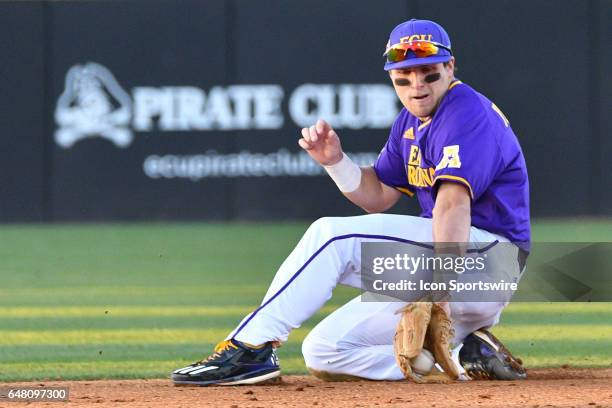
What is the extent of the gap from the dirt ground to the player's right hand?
0.89 meters

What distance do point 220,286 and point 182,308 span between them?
1.16m

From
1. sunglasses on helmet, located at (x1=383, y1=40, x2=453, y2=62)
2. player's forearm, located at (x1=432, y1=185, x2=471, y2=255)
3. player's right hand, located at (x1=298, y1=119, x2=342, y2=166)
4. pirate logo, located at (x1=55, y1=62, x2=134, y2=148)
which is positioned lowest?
player's forearm, located at (x1=432, y1=185, x2=471, y2=255)

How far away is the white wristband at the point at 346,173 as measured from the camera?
506cm

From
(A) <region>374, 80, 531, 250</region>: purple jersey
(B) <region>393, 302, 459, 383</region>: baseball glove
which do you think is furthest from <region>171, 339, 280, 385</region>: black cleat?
(A) <region>374, 80, 531, 250</region>: purple jersey

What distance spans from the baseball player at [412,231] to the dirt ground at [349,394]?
0.34 ft

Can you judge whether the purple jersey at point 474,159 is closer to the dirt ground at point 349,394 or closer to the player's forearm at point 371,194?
the player's forearm at point 371,194

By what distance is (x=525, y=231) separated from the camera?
15.8 feet

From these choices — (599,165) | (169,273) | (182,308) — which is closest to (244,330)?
(182,308)

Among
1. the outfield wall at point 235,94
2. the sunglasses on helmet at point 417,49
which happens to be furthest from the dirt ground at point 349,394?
the outfield wall at point 235,94

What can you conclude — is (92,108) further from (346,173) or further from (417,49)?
(417,49)

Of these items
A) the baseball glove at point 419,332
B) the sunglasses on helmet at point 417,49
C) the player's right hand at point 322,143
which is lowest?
the baseball glove at point 419,332

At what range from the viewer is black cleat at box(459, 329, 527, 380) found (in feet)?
15.8

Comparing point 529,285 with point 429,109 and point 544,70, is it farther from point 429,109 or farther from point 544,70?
point 544,70

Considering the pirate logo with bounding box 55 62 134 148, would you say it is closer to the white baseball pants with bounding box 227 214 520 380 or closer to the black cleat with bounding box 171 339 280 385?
the white baseball pants with bounding box 227 214 520 380
